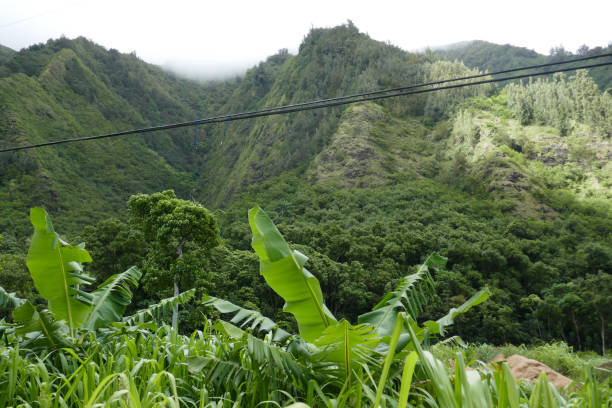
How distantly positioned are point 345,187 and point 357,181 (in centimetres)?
208

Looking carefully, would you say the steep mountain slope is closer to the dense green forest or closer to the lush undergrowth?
the dense green forest

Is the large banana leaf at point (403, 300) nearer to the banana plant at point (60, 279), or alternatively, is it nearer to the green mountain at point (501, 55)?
the banana plant at point (60, 279)

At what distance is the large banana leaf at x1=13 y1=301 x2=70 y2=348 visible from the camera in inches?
112

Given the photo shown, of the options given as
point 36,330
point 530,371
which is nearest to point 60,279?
point 36,330

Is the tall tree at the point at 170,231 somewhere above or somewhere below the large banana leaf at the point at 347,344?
below

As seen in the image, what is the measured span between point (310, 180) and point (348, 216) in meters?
14.9

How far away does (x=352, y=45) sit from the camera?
276ft

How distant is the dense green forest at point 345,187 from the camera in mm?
25016

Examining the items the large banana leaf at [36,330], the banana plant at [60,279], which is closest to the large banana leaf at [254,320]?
the large banana leaf at [36,330]

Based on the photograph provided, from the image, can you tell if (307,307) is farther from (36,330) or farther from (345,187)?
(345,187)

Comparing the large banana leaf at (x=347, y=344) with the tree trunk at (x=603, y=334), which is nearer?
the large banana leaf at (x=347, y=344)

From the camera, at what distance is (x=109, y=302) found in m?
3.77

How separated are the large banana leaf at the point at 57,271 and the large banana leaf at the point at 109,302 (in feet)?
0.37

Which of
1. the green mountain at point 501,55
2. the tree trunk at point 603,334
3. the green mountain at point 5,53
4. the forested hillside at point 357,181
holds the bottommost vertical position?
the tree trunk at point 603,334
